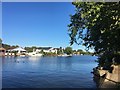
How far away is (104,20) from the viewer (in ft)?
73.0

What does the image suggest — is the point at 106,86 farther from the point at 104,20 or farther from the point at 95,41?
the point at 104,20

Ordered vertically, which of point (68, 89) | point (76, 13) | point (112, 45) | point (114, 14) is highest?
point (76, 13)

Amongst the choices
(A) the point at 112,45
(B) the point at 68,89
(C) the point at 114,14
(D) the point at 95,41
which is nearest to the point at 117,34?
(A) the point at 112,45

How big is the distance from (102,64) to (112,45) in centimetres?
2168

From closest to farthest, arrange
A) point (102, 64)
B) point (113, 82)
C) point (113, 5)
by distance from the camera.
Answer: point (113, 5) < point (113, 82) < point (102, 64)

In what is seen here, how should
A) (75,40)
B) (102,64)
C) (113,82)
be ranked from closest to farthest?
1. (113,82)
2. (75,40)
3. (102,64)

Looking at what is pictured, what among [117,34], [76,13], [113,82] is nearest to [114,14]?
[117,34]

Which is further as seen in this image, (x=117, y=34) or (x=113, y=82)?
(x=113, y=82)

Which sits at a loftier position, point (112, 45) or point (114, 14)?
point (114, 14)

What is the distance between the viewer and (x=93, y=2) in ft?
76.8

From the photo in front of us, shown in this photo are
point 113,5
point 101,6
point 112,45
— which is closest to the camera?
point 113,5

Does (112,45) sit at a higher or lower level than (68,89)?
higher

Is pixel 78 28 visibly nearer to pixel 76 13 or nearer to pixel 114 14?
pixel 76 13

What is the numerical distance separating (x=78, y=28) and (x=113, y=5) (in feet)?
60.2
